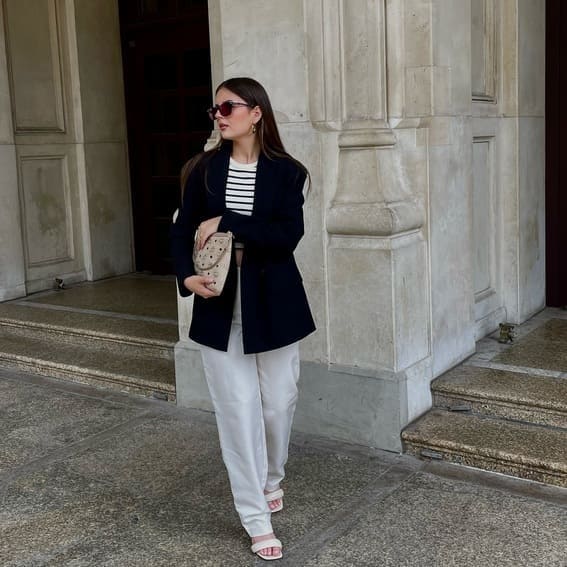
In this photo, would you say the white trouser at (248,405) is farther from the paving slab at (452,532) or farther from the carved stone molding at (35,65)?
the carved stone molding at (35,65)

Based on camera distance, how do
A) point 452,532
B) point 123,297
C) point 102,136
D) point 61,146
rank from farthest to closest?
point 102,136 < point 61,146 < point 123,297 < point 452,532

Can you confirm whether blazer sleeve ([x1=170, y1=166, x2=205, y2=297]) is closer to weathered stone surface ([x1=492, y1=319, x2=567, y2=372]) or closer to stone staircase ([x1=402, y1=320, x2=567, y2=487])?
stone staircase ([x1=402, y1=320, x2=567, y2=487])

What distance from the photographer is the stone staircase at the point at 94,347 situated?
19.0ft

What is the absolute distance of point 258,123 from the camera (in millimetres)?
3305

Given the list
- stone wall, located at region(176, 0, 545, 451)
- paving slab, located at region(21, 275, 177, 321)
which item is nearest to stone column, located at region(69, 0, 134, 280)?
paving slab, located at region(21, 275, 177, 321)

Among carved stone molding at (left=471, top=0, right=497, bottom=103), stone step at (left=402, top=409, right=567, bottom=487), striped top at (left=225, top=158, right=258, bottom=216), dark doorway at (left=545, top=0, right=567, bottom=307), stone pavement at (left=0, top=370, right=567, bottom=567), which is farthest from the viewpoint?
dark doorway at (left=545, top=0, right=567, bottom=307)

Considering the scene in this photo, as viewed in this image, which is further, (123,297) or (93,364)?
(123,297)

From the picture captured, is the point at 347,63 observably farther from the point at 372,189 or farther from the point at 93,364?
the point at 93,364

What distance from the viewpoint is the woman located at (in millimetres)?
3252

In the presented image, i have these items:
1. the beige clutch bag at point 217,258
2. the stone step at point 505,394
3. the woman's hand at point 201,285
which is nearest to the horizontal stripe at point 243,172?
the beige clutch bag at point 217,258

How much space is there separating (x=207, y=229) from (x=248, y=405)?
0.73m

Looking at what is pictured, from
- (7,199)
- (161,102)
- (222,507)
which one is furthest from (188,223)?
(161,102)

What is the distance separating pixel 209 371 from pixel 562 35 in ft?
13.7

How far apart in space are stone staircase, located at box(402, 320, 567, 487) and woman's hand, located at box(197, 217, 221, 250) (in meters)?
1.79
